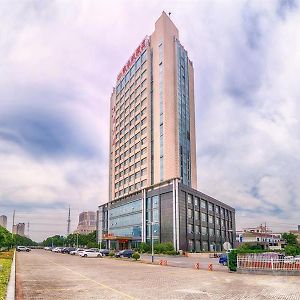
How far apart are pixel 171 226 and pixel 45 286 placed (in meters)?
64.2

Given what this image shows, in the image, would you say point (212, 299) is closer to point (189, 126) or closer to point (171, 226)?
point (171, 226)

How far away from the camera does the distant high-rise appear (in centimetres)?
9412

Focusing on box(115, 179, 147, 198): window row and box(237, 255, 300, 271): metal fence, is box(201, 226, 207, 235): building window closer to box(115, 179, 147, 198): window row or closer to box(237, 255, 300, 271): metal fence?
box(115, 179, 147, 198): window row

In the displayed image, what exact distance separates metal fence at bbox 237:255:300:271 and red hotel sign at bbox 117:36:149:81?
8579 centimetres

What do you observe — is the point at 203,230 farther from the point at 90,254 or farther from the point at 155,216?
the point at 90,254

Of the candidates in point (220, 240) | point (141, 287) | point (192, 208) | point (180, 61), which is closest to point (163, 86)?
point (180, 61)

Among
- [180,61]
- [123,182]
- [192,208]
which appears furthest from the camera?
[123,182]

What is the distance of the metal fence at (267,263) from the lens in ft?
94.2

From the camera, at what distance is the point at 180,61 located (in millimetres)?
103062

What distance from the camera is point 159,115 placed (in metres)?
95.8

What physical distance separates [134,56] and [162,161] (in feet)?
130

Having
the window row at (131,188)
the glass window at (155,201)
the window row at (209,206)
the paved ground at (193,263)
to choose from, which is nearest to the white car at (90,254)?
the paved ground at (193,263)

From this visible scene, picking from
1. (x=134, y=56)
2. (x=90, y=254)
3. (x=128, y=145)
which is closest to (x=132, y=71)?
(x=134, y=56)

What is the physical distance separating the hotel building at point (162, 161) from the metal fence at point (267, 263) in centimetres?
5080
